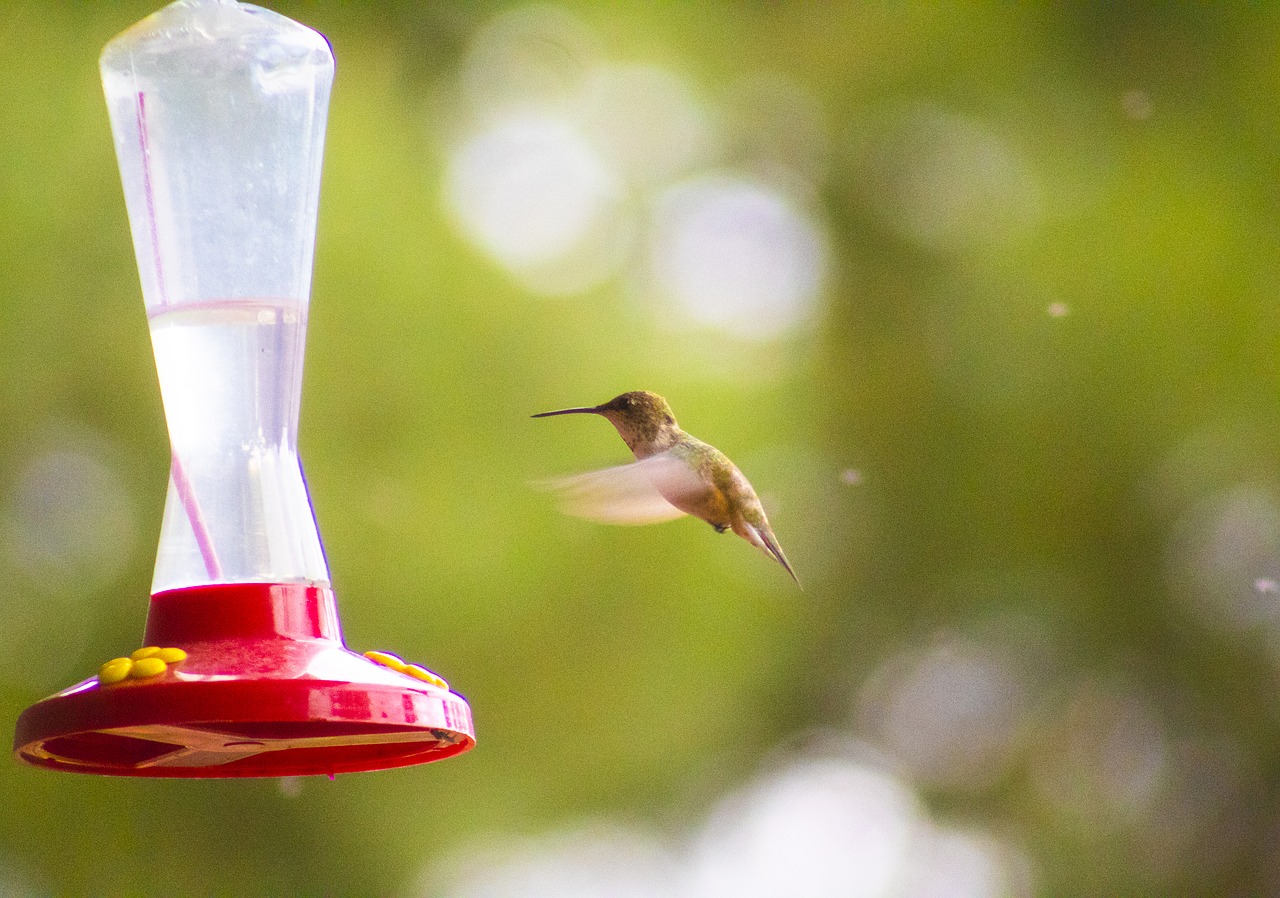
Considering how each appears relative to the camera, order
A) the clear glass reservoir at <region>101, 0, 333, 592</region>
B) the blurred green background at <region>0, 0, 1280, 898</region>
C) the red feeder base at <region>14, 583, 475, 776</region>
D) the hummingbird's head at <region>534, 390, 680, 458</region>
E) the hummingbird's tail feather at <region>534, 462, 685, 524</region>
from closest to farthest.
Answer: the red feeder base at <region>14, 583, 475, 776</region>, the clear glass reservoir at <region>101, 0, 333, 592</region>, the hummingbird's tail feather at <region>534, 462, 685, 524</region>, the hummingbird's head at <region>534, 390, 680, 458</region>, the blurred green background at <region>0, 0, 1280, 898</region>

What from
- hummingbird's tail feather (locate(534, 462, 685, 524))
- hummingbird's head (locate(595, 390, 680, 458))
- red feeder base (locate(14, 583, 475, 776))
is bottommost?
red feeder base (locate(14, 583, 475, 776))

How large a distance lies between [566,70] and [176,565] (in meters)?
5.34

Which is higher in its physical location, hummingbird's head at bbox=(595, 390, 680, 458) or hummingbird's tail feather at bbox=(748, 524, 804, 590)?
hummingbird's head at bbox=(595, 390, 680, 458)

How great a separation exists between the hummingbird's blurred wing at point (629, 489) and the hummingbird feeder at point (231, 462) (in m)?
0.68

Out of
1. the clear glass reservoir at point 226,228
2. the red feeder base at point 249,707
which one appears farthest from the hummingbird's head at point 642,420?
the red feeder base at point 249,707

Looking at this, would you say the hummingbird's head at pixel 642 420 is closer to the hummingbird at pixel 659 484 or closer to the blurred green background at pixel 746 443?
the hummingbird at pixel 659 484

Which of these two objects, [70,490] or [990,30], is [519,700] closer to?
[70,490]

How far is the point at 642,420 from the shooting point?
3.63 meters

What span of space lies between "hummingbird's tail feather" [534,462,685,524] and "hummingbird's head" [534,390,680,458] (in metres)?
0.18

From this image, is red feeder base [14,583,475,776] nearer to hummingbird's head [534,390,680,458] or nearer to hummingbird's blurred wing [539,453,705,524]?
hummingbird's blurred wing [539,453,705,524]

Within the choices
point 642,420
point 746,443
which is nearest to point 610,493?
point 642,420

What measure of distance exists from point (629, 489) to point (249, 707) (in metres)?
1.57

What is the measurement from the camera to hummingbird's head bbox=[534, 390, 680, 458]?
363 cm

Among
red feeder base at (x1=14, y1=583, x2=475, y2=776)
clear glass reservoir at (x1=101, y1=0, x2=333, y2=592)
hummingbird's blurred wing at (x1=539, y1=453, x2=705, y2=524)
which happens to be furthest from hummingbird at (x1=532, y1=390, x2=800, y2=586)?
red feeder base at (x1=14, y1=583, x2=475, y2=776)
